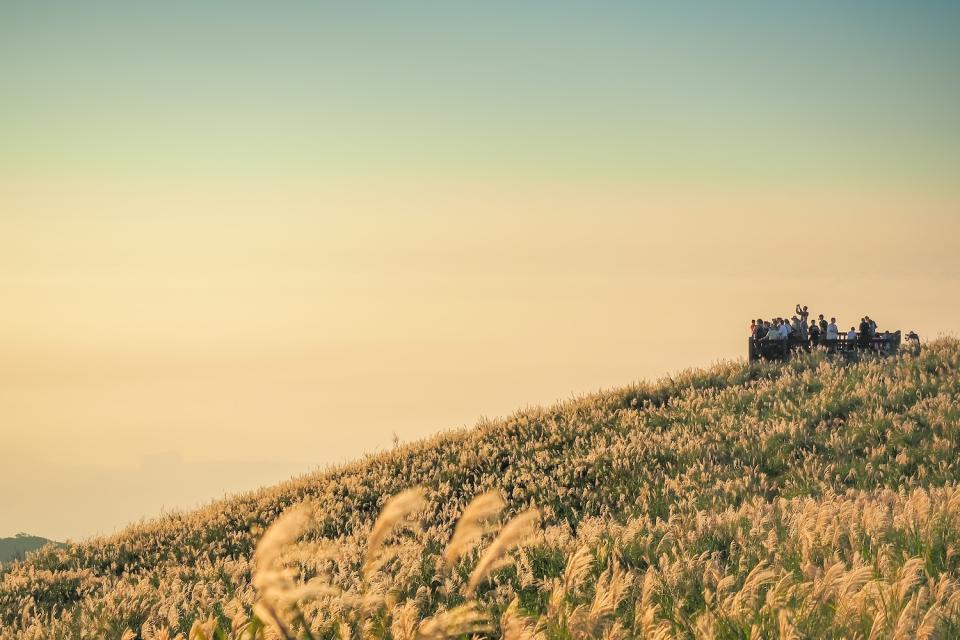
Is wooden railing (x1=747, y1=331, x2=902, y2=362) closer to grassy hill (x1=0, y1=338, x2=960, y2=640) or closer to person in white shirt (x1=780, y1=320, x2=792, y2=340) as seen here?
person in white shirt (x1=780, y1=320, x2=792, y2=340)

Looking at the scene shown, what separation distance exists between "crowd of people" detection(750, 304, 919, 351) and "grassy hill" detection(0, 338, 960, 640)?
65.7 inches

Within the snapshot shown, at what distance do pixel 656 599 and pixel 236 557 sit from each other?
1410 cm

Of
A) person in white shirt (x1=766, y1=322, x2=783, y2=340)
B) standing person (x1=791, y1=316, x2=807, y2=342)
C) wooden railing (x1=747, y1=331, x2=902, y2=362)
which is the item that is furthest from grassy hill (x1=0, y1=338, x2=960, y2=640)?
standing person (x1=791, y1=316, x2=807, y2=342)

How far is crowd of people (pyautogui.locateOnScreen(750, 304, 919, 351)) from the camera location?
27.5m

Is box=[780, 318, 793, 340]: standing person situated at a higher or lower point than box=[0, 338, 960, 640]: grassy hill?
higher

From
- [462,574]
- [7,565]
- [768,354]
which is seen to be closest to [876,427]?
[768,354]

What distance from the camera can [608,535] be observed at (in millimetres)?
9969

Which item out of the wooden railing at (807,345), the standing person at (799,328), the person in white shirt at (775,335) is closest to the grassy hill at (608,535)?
the wooden railing at (807,345)

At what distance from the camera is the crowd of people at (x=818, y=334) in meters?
27.5

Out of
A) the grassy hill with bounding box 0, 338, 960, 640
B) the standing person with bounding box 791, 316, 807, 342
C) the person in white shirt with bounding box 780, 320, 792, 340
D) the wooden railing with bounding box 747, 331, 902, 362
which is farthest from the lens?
the standing person with bounding box 791, 316, 807, 342

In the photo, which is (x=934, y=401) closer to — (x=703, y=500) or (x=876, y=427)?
(x=876, y=427)

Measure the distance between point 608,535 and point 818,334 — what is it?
22.0 metres

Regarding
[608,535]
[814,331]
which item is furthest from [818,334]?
[608,535]

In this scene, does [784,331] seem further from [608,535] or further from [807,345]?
[608,535]
